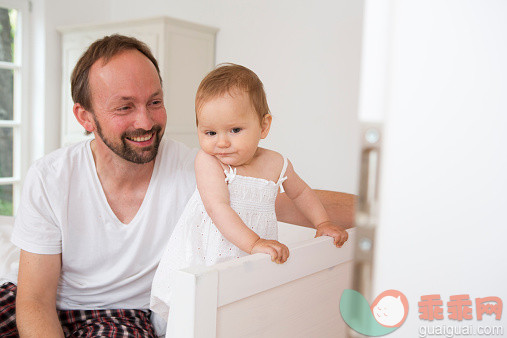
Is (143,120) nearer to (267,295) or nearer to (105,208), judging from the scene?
(105,208)

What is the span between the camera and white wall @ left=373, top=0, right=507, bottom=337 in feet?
1.07

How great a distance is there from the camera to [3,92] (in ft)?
11.9

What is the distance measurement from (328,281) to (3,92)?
346cm

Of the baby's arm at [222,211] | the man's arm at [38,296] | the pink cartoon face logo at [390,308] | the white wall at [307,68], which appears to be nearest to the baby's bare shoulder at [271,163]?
the baby's arm at [222,211]

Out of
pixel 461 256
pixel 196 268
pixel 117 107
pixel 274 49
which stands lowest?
pixel 196 268

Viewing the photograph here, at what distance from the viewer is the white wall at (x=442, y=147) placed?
327 mm

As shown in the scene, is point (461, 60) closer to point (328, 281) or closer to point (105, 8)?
point (328, 281)

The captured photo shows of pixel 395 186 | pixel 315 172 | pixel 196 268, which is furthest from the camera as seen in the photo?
pixel 315 172

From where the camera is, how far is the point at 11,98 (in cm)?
369

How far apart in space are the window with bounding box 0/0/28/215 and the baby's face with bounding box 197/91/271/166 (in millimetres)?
3162

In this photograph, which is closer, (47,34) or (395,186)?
(395,186)

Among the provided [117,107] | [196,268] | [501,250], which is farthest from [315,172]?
[501,250]

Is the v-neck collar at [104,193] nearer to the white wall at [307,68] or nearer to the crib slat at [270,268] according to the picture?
the crib slat at [270,268]

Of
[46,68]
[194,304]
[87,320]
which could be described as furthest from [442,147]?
[46,68]
